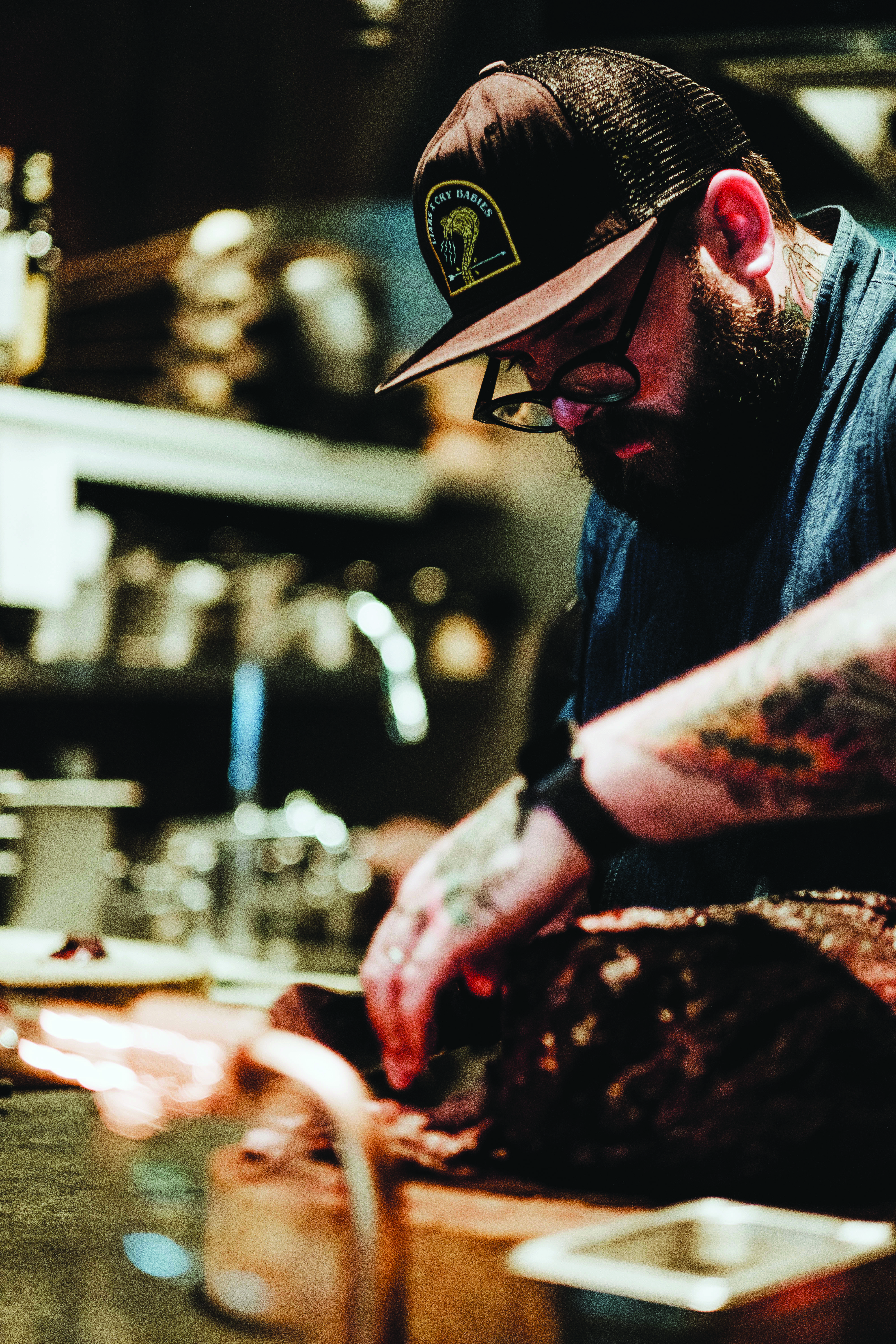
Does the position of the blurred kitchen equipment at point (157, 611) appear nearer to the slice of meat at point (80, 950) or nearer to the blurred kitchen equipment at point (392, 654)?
the blurred kitchen equipment at point (392, 654)

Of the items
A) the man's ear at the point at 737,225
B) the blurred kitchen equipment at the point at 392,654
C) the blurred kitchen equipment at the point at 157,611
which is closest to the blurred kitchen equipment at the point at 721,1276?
the man's ear at the point at 737,225

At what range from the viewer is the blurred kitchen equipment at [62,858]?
197cm

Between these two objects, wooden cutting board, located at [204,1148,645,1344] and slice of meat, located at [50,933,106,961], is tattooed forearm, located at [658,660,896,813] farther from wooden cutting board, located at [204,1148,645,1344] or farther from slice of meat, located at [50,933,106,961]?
slice of meat, located at [50,933,106,961]

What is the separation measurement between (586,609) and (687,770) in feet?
2.02

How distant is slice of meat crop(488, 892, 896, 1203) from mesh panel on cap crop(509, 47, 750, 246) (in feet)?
1.64

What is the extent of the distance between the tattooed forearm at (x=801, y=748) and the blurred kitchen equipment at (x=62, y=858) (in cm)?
147

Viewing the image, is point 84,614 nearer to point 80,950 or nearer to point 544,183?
point 80,950

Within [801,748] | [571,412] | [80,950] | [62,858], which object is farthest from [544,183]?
[62,858]

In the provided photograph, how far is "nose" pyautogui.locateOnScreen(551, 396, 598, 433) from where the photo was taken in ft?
3.30

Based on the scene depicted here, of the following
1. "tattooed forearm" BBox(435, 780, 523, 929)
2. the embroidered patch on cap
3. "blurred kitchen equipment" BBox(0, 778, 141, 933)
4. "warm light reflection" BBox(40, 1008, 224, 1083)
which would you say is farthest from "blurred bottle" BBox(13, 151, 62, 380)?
"warm light reflection" BBox(40, 1008, 224, 1083)

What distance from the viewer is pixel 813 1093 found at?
68cm

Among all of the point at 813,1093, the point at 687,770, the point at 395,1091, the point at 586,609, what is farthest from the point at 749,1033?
the point at 586,609

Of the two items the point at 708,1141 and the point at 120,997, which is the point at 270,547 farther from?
the point at 708,1141

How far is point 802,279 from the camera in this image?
1082 millimetres
